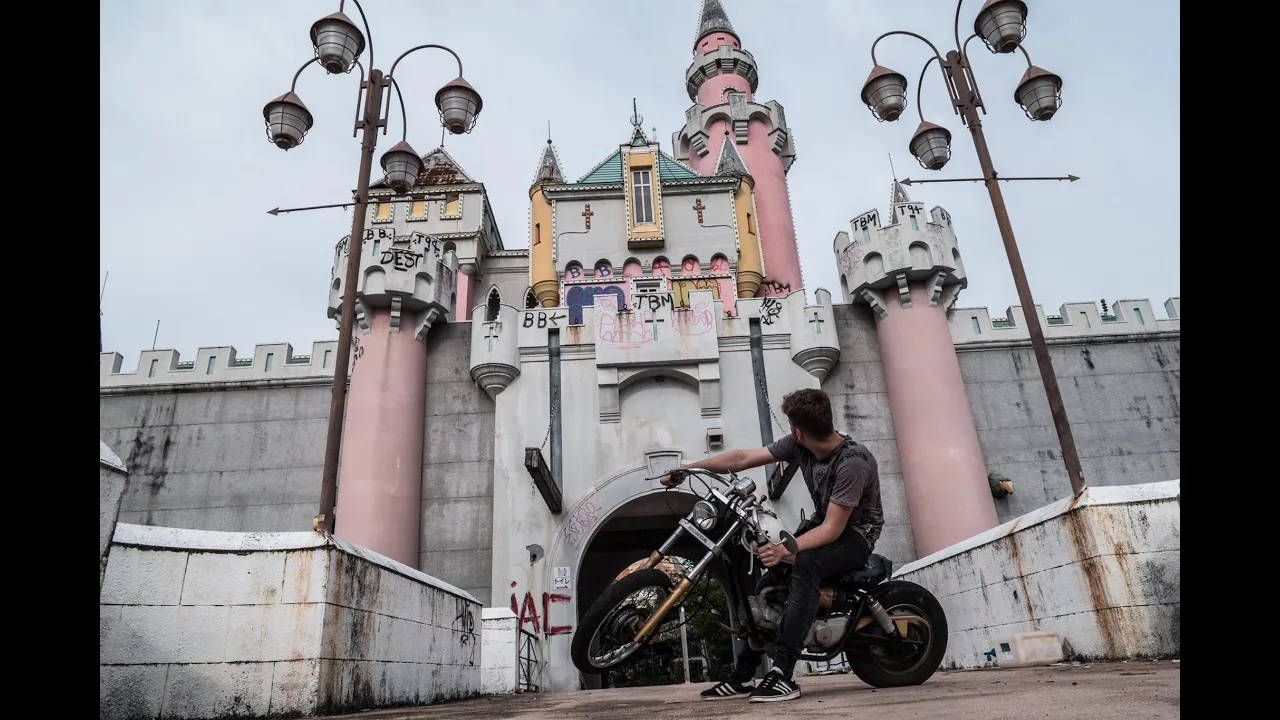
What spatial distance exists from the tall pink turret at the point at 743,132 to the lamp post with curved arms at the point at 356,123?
1509 centimetres

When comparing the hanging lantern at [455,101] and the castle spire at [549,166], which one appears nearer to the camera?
the hanging lantern at [455,101]

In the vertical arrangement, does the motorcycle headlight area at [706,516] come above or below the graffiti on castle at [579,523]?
below

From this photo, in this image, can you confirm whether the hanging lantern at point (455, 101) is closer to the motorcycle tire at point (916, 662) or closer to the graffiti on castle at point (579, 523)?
the motorcycle tire at point (916, 662)

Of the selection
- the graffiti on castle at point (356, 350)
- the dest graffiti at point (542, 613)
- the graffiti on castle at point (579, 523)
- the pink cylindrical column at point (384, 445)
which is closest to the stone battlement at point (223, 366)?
the graffiti on castle at point (356, 350)

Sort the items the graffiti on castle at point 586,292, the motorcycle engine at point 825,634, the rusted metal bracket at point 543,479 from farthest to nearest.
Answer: the graffiti on castle at point 586,292 < the rusted metal bracket at point 543,479 < the motorcycle engine at point 825,634

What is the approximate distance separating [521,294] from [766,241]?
365 inches

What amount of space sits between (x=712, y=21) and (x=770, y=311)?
2166cm

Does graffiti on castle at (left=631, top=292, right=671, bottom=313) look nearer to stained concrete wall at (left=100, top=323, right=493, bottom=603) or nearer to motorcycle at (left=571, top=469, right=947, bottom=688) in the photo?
stained concrete wall at (left=100, top=323, right=493, bottom=603)

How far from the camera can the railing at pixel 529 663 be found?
12.0 metres

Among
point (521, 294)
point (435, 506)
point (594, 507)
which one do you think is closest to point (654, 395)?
point (594, 507)

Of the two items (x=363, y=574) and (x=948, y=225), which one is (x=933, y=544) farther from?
(x=363, y=574)

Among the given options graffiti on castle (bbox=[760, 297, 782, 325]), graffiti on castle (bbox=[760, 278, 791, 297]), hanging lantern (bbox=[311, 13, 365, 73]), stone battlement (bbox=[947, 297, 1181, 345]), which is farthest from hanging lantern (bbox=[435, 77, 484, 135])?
graffiti on castle (bbox=[760, 278, 791, 297])

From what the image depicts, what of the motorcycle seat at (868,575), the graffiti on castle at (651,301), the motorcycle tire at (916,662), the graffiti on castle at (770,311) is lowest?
the motorcycle tire at (916,662)
